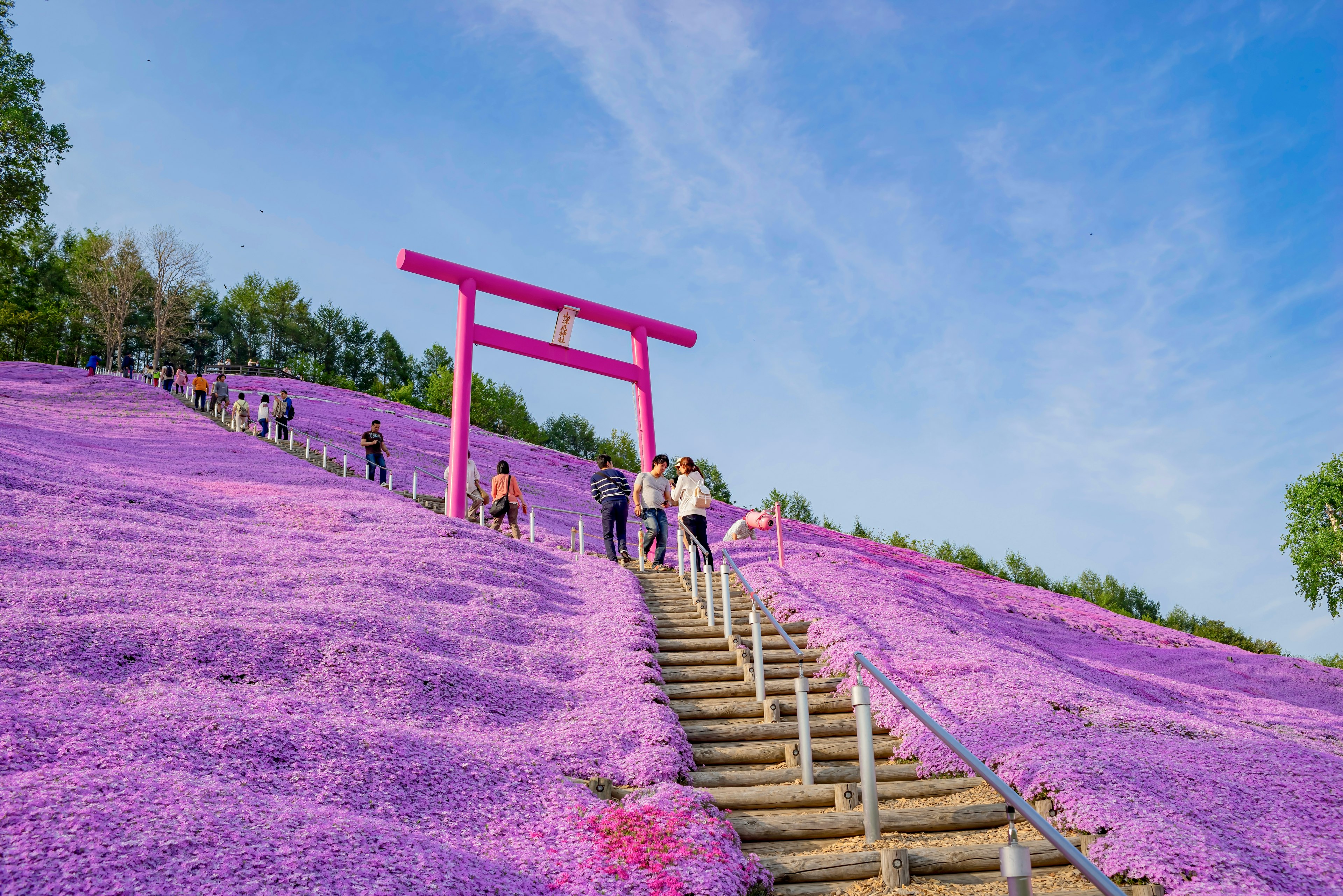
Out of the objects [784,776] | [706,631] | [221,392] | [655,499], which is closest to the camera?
[784,776]

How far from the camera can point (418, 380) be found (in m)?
104

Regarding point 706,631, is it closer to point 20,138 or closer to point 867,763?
point 867,763

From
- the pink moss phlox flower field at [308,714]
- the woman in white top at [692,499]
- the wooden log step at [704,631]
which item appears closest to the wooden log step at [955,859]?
the pink moss phlox flower field at [308,714]

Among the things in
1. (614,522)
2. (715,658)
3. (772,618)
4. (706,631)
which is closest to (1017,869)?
(772,618)

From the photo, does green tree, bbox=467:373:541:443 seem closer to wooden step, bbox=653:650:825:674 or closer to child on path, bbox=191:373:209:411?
child on path, bbox=191:373:209:411

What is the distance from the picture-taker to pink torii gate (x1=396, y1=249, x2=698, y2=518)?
61.8 feet

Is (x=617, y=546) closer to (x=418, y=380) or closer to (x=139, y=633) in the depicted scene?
(x=139, y=633)

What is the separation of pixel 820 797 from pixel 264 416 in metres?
27.2

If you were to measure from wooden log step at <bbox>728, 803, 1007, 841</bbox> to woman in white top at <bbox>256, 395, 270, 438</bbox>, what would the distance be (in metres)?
27.0

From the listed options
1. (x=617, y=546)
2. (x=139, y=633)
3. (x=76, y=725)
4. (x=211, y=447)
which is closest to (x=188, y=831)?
(x=76, y=725)

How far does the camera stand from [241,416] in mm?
30219

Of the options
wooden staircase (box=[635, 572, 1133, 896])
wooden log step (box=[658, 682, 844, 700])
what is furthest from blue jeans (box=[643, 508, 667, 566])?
wooden log step (box=[658, 682, 844, 700])

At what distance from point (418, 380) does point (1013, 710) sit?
102 meters

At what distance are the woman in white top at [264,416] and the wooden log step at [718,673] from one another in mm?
23506
